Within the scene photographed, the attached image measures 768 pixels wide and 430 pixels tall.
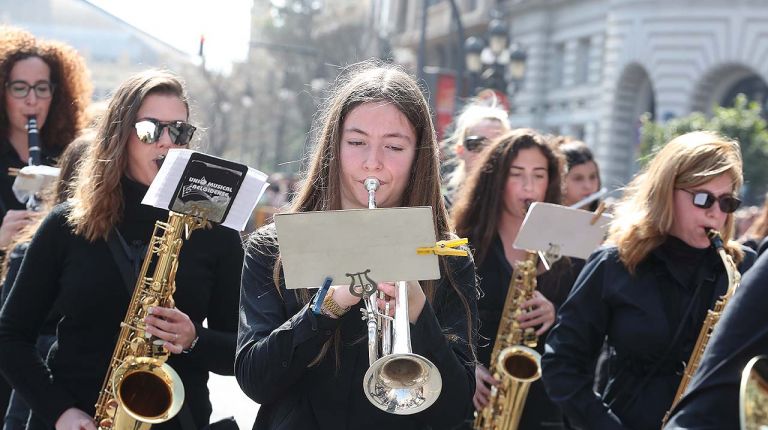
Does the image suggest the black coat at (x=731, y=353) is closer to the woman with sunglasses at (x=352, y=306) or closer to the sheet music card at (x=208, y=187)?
the woman with sunglasses at (x=352, y=306)

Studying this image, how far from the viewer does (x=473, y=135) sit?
662 centimetres

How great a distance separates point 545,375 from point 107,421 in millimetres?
1670

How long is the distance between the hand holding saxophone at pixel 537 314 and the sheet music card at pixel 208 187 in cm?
181

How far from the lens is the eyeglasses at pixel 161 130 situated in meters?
4.25

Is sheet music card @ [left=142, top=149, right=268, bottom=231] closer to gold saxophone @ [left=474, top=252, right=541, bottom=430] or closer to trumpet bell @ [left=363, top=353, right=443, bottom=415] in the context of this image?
trumpet bell @ [left=363, top=353, right=443, bottom=415]

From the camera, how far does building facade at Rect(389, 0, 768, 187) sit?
3456cm

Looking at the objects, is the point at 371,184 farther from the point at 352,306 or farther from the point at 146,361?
the point at 146,361

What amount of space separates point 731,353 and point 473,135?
169 inches

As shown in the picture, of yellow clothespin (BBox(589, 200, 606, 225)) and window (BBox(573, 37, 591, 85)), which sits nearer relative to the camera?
yellow clothespin (BBox(589, 200, 606, 225))

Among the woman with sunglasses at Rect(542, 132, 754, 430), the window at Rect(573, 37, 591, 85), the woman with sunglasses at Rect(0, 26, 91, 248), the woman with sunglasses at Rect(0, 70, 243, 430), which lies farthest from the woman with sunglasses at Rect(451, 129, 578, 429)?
the window at Rect(573, 37, 591, 85)

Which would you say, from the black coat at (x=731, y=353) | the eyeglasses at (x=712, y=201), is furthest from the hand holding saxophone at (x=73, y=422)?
the eyeglasses at (x=712, y=201)

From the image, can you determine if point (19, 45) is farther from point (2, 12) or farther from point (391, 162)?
point (2, 12)

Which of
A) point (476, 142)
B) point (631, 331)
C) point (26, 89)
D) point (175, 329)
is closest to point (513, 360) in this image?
point (631, 331)

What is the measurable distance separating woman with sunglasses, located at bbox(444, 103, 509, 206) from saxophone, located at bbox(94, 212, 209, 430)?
7.99ft
